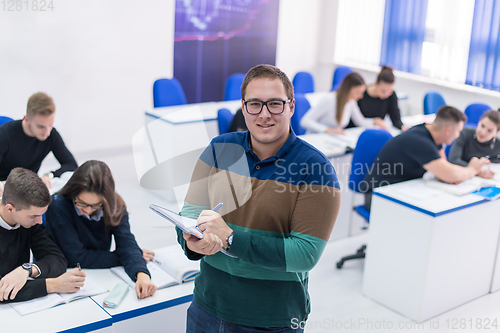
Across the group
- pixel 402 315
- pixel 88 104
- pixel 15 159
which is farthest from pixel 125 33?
pixel 402 315

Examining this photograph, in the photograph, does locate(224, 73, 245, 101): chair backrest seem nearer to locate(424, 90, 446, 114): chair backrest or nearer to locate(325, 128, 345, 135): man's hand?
locate(325, 128, 345, 135): man's hand

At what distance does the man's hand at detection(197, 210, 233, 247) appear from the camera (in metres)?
1.24

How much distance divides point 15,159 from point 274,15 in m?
4.86

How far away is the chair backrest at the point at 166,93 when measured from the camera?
16.1 ft

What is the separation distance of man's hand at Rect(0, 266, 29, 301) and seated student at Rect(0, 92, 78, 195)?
3.76 ft

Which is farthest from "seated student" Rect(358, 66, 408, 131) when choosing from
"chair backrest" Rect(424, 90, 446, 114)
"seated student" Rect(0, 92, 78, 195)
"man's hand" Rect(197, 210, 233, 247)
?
"man's hand" Rect(197, 210, 233, 247)

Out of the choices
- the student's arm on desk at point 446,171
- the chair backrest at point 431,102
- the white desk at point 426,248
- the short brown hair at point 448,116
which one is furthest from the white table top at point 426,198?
the chair backrest at point 431,102

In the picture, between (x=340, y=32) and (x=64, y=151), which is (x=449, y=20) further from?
(x=64, y=151)

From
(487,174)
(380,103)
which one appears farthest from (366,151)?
(380,103)

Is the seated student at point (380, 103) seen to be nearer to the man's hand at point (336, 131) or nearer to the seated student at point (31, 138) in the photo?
the man's hand at point (336, 131)

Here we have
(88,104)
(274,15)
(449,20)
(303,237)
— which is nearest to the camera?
(303,237)

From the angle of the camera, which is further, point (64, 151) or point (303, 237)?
point (64, 151)

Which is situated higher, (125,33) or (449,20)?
(449,20)

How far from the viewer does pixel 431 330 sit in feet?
9.60
